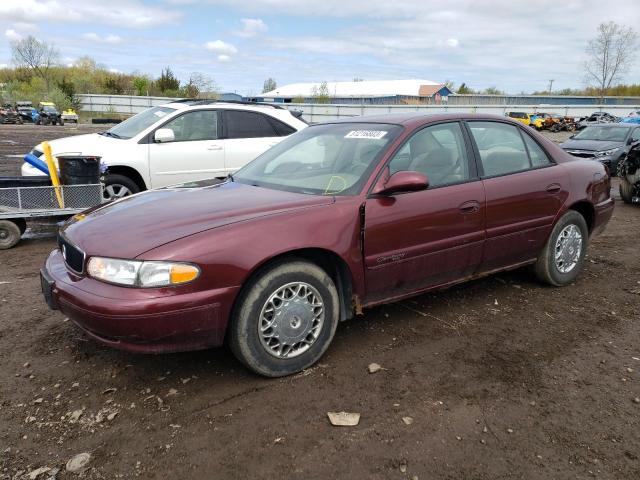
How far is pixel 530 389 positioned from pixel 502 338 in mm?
726

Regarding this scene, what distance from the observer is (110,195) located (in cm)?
704

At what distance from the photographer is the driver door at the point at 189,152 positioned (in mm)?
7332

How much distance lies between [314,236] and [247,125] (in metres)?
5.35

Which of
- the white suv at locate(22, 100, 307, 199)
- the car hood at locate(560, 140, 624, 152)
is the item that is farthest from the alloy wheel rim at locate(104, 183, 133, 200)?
the car hood at locate(560, 140, 624, 152)

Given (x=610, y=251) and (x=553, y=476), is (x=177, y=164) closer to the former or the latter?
(x=610, y=251)

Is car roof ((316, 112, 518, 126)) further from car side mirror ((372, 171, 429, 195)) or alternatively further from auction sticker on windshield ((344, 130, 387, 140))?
car side mirror ((372, 171, 429, 195))

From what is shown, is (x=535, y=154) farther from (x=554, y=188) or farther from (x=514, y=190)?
(x=514, y=190)

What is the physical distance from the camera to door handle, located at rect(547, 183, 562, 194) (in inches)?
177

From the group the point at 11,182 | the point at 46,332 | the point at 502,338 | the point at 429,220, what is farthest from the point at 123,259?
the point at 11,182

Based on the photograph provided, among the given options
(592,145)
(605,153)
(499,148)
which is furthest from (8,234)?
(592,145)

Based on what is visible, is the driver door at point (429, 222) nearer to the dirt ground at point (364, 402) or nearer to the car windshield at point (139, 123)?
the dirt ground at point (364, 402)

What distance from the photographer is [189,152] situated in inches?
297

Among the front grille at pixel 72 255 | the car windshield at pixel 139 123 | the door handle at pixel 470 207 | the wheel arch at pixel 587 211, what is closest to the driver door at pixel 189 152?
the car windshield at pixel 139 123

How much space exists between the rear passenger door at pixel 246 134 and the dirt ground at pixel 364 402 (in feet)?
13.5
